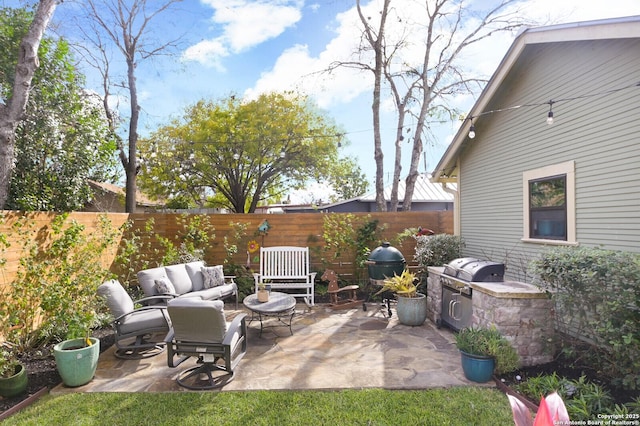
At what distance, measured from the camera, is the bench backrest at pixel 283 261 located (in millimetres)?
7359

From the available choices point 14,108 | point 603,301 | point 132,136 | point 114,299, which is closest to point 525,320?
point 603,301

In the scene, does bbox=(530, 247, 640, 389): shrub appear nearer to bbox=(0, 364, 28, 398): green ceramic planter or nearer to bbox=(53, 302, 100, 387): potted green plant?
bbox=(53, 302, 100, 387): potted green plant

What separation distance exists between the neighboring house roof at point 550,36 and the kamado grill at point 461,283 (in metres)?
2.90

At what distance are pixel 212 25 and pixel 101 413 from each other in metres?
9.03

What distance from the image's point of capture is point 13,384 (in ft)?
10.5

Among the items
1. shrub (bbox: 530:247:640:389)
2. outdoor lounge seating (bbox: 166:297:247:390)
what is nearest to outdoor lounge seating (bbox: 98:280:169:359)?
outdoor lounge seating (bbox: 166:297:247:390)

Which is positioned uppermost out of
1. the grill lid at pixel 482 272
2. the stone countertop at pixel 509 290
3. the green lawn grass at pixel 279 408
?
the grill lid at pixel 482 272

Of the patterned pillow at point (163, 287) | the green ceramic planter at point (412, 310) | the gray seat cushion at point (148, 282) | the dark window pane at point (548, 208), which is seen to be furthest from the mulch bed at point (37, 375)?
the dark window pane at point (548, 208)

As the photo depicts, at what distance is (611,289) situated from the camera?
9.57 feet

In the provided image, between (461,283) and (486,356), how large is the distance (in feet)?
4.42

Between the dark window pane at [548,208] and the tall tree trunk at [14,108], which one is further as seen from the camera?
the dark window pane at [548,208]

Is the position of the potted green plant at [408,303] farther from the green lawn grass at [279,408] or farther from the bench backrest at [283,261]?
the bench backrest at [283,261]

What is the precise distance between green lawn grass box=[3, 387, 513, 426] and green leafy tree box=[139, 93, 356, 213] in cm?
1094

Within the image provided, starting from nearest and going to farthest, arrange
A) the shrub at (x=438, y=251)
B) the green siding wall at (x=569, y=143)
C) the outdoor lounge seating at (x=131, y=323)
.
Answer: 1. the green siding wall at (x=569, y=143)
2. the outdoor lounge seating at (x=131, y=323)
3. the shrub at (x=438, y=251)
